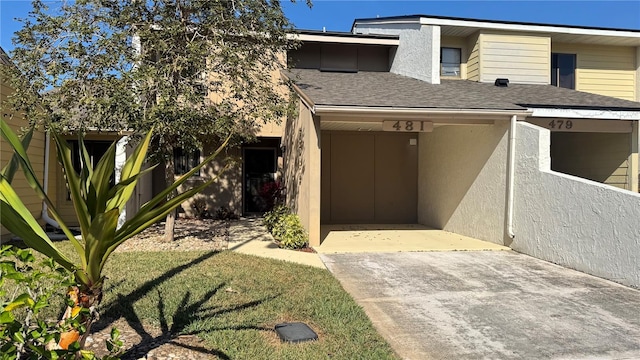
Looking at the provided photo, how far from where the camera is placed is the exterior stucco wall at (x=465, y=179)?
982 centimetres

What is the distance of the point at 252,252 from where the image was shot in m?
8.60

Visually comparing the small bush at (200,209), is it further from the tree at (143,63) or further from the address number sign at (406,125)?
the address number sign at (406,125)

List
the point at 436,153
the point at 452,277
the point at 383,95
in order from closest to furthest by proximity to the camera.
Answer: the point at 452,277 → the point at 383,95 → the point at 436,153

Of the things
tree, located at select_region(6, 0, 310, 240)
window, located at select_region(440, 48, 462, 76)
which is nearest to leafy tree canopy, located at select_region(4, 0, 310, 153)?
tree, located at select_region(6, 0, 310, 240)

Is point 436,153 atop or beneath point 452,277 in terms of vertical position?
atop

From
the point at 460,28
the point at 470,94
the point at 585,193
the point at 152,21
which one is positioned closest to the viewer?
the point at 585,193

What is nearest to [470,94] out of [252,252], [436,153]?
[436,153]

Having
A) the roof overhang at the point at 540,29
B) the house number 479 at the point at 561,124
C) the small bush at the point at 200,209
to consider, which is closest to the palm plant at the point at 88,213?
the house number 479 at the point at 561,124

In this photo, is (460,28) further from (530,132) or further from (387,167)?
(530,132)

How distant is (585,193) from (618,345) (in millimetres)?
3730

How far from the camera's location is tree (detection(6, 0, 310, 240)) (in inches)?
307

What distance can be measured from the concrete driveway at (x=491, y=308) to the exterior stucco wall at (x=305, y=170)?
4.16ft

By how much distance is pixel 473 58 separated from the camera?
45.7ft

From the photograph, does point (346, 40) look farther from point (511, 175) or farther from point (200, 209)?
point (511, 175)
